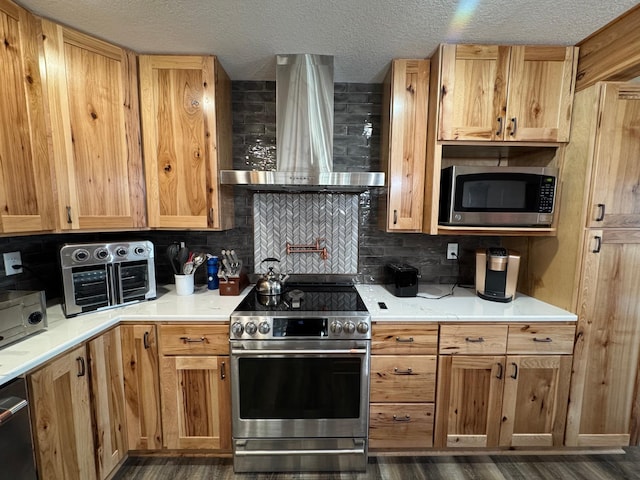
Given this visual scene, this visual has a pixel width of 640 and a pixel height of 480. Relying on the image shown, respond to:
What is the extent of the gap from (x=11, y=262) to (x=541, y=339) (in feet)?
9.90

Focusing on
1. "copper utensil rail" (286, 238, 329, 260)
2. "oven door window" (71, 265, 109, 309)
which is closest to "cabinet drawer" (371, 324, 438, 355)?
"copper utensil rail" (286, 238, 329, 260)

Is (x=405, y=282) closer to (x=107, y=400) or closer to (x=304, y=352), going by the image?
(x=304, y=352)

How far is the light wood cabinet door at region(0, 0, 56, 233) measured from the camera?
47.3 inches

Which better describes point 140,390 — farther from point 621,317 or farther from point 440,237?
point 621,317

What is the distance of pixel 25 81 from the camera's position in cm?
128

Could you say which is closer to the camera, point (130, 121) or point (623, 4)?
point (623, 4)

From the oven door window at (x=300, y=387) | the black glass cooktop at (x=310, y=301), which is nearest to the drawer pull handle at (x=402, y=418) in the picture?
the oven door window at (x=300, y=387)

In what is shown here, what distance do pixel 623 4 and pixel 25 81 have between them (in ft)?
9.21

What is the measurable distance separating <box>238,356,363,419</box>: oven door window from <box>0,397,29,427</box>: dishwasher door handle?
835 millimetres

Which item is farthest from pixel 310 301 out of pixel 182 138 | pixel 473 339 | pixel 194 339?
pixel 182 138

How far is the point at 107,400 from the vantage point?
4.72ft

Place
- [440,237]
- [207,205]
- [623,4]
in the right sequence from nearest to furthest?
[623,4], [207,205], [440,237]

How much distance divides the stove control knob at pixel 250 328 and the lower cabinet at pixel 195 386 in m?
0.12

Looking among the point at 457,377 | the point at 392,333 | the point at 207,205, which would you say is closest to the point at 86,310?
the point at 207,205
